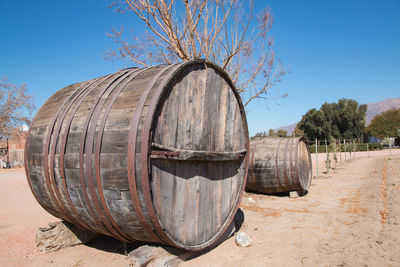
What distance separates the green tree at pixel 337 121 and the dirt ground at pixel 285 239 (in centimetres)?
4470

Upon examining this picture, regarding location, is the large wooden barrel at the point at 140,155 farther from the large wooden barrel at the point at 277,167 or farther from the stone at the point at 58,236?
the large wooden barrel at the point at 277,167

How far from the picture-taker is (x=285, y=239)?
4238 mm

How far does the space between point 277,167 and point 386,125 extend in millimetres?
56097

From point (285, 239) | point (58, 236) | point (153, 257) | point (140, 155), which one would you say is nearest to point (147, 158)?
point (140, 155)

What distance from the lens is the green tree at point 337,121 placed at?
4734cm

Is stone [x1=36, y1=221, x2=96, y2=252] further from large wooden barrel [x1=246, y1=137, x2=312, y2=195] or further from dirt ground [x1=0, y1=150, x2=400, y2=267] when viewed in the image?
large wooden barrel [x1=246, y1=137, x2=312, y2=195]

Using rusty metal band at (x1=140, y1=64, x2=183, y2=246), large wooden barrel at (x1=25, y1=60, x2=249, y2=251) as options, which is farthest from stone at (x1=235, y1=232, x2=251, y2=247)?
rusty metal band at (x1=140, y1=64, x2=183, y2=246)

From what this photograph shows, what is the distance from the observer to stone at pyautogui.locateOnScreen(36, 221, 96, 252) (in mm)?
3646

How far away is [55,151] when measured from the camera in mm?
2965

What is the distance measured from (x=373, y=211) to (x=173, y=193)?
4827mm

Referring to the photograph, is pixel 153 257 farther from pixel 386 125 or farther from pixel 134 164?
pixel 386 125

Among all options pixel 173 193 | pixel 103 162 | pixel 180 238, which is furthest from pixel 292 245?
pixel 103 162

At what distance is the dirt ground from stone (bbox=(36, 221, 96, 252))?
96 mm

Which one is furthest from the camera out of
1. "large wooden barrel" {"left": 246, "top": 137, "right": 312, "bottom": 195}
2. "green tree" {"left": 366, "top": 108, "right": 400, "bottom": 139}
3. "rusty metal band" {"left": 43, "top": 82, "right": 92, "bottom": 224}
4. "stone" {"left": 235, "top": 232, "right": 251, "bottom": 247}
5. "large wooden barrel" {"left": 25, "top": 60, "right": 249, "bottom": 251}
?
"green tree" {"left": 366, "top": 108, "right": 400, "bottom": 139}
